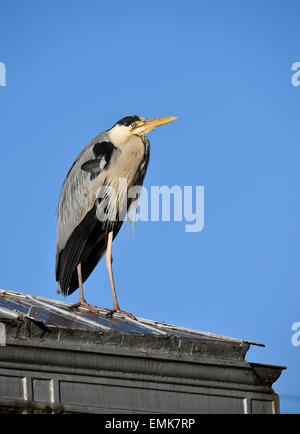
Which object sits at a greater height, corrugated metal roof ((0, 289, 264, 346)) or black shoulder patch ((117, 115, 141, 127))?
black shoulder patch ((117, 115, 141, 127))

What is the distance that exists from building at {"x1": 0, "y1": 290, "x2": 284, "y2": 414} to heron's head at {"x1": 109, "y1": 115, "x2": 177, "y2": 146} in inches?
168

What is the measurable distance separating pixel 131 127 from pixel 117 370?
610 cm

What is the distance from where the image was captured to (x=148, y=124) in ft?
48.6

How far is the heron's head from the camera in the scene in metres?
14.5

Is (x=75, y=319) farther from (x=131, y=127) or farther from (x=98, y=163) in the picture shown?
(x=131, y=127)

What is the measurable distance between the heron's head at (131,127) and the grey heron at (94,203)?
17mm

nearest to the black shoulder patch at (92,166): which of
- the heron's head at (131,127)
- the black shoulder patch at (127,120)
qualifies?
the heron's head at (131,127)

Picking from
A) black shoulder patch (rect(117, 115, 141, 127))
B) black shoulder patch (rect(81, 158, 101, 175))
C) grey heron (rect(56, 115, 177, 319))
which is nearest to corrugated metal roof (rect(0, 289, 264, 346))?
grey heron (rect(56, 115, 177, 319))

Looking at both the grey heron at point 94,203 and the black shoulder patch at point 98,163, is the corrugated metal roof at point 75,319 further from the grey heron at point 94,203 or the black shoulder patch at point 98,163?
the black shoulder patch at point 98,163

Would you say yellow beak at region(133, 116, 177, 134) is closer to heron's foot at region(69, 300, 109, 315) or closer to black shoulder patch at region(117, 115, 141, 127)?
black shoulder patch at region(117, 115, 141, 127)

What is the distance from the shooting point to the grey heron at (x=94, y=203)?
45.3ft

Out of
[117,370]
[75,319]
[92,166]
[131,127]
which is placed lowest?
[117,370]

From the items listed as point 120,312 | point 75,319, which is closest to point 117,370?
point 75,319
